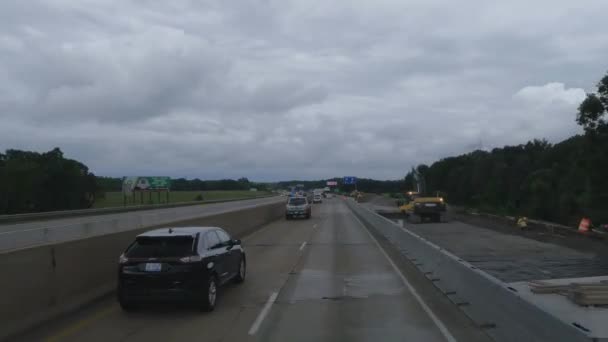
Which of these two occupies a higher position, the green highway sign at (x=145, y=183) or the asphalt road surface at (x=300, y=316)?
the green highway sign at (x=145, y=183)

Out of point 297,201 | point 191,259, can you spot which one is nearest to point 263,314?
point 191,259

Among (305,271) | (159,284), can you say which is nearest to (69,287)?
(159,284)

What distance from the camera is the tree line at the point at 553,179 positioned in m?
30.4

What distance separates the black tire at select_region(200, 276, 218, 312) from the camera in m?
10.4

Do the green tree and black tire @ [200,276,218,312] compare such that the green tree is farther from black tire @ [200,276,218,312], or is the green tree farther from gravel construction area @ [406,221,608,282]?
black tire @ [200,276,218,312]

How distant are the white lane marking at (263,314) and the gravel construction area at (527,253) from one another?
19.1 ft

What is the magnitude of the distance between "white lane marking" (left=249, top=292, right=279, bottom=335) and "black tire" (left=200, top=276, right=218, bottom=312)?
0.93m

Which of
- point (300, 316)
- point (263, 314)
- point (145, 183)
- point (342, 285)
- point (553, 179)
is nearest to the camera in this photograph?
point (300, 316)

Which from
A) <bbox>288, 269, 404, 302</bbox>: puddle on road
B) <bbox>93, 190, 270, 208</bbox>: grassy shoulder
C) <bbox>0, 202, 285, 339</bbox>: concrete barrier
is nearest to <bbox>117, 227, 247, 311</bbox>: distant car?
<bbox>0, 202, 285, 339</bbox>: concrete barrier

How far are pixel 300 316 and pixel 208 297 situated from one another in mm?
1685

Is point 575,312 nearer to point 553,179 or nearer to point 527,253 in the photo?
point 527,253

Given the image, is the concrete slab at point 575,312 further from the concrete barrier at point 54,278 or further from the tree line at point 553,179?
the tree line at point 553,179

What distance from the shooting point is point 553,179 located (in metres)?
51.9

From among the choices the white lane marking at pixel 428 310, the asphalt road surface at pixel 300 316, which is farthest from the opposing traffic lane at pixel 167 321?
the white lane marking at pixel 428 310
